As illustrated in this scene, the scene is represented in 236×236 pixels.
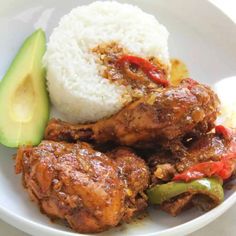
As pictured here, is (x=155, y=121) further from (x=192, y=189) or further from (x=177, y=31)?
(x=177, y=31)

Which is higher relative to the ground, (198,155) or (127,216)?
(198,155)

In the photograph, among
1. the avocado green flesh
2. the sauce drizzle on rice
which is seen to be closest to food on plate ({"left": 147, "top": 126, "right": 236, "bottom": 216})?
the avocado green flesh

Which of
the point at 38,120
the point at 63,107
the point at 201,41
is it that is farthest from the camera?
the point at 201,41

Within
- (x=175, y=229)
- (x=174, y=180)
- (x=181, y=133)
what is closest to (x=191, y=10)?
(x=181, y=133)

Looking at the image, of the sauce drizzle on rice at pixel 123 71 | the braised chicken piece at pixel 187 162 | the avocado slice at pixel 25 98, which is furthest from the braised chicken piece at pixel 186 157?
the avocado slice at pixel 25 98

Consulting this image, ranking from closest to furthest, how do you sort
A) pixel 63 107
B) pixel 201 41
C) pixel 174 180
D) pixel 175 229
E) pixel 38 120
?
pixel 175 229
pixel 174 180
pixel 38 120
pixel 63 107
pixel 201 41

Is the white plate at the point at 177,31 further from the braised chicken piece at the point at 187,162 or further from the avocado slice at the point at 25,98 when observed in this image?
the braised chicken piece at the point at 187,162

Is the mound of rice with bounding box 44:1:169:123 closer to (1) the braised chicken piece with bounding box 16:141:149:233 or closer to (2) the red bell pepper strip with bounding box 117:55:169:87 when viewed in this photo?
(2) the red bell pepper strip with bounding box 117:55:169:87

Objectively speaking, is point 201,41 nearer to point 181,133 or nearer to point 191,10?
point 191,10

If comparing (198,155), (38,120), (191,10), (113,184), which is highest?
(191,10)
